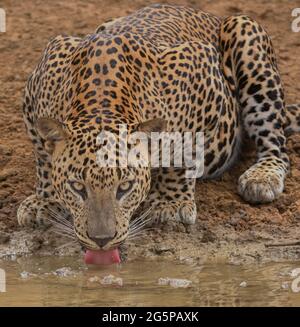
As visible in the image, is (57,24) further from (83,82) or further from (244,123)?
(83,82)

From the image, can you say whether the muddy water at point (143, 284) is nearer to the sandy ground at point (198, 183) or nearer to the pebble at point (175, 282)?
the pebble at point (175, 282)

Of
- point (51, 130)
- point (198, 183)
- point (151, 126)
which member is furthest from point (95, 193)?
point (198, 183)

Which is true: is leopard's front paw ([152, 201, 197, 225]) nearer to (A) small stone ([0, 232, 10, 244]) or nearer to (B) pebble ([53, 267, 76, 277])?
(B) pebble ([53, 267, 76, 277])

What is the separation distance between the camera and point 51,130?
11.6 metres

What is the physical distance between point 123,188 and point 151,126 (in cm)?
64

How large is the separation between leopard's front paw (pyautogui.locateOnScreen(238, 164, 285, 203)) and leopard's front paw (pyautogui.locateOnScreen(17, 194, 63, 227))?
1799 millimetres

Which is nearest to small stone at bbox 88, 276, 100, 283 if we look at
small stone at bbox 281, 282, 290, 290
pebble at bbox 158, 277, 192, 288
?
pebble at bbox 158, 277, 192, 288

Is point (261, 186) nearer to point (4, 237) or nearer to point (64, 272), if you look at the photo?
point (64, 272)

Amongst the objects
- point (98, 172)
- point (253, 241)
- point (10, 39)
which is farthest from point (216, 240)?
point (10, 39)

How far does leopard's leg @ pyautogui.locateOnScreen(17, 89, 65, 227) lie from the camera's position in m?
13.1

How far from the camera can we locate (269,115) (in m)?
14.3

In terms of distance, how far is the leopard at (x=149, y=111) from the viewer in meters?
11.4

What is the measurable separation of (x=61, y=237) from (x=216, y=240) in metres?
1.41

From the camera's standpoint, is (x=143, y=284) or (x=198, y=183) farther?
(x=198, y=183)
